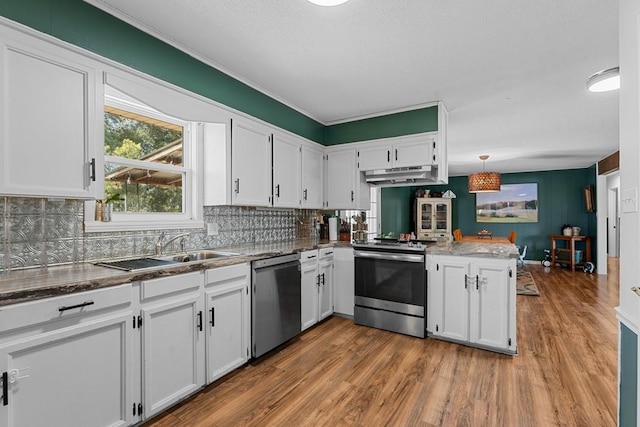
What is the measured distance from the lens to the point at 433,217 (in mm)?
8625

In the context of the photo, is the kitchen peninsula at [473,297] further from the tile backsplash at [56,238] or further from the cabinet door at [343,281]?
the tile backsplash at [56,238]

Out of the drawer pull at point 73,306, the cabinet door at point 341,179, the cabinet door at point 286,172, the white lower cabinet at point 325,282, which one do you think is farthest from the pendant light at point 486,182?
the drawer pull at point 73,306

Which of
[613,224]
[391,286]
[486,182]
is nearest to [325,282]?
[391,286]

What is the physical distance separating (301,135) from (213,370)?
2.66 metres

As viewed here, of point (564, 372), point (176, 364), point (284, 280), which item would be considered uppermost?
point (284, 280)

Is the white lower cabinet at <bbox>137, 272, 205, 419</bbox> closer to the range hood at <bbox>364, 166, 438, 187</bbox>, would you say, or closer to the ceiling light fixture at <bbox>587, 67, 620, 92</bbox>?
the range hood at <bbox>364, 166, 438, 187</bbox>

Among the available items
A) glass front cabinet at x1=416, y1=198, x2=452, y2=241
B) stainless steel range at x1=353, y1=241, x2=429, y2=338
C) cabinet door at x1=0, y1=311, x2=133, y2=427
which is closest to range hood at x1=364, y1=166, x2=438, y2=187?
stainless steel range at x1=353, y1=241, x2=429, y2=338

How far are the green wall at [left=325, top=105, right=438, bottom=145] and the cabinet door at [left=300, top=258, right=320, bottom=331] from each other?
1.72m

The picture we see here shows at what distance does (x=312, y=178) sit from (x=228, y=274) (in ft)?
6.49

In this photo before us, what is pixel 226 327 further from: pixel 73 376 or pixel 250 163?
pixel 250 163

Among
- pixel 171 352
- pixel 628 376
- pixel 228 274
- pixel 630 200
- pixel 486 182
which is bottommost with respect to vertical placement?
pixel 171 352

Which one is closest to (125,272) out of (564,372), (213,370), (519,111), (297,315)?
(213,370)

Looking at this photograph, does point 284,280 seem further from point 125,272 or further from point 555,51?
point 555,51

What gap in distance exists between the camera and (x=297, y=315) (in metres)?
2.99
